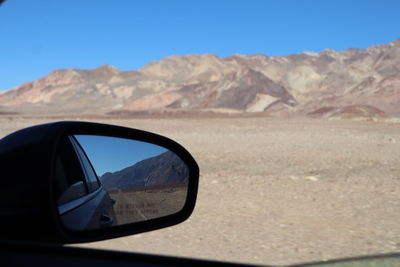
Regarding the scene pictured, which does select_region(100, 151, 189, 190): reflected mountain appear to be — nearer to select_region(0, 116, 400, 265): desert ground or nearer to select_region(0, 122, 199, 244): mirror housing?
select_region(0, 122, 199, 244): mirror housing

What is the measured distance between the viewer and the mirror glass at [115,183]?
1843 millimetres

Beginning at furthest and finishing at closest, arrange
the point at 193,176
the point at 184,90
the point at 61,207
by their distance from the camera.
Answer: the point at 184,90, the point at 193,176, the point at 61,207

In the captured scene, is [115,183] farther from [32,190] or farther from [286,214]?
[286,214]

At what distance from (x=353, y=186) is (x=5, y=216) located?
793 cm

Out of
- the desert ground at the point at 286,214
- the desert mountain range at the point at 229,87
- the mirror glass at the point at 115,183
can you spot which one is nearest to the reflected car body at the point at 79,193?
the mirror glass at the point at 115,183

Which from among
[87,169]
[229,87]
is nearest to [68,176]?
[87,169]

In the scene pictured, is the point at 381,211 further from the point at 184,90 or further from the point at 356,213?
the point at 184,90

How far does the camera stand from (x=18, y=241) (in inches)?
54.2

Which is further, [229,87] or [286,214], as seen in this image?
[229,87]

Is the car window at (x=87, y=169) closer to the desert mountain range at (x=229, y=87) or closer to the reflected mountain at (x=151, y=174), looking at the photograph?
the reflected mountain at (x=151, y=174)

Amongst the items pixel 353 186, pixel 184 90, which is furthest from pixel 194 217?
pixel 184 90

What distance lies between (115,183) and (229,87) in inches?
2832

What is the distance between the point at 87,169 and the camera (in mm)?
→ 2227

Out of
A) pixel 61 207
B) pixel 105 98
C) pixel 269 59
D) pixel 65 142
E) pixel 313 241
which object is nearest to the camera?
pixel 61 207
